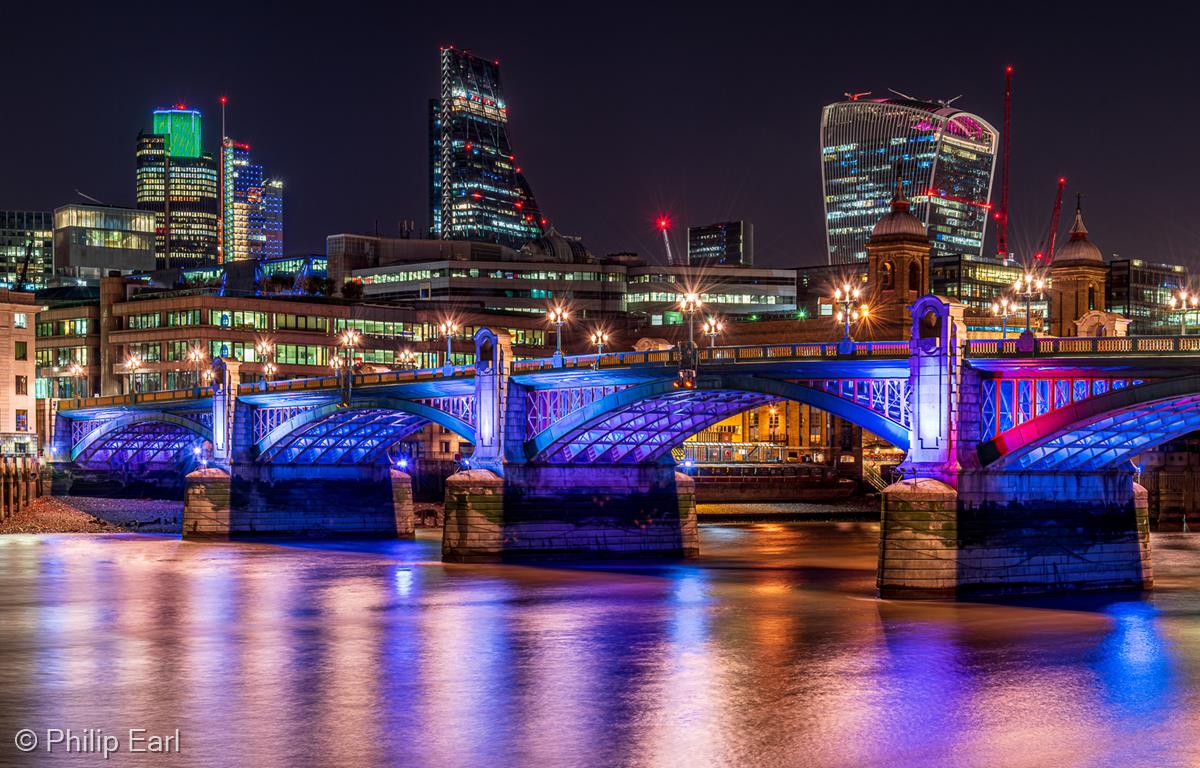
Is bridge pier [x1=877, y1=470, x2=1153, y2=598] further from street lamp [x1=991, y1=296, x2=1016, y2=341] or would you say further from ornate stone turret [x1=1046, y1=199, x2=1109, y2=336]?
ornate stone turret [x1=1046, y1=199, x2=1109, y2=336]

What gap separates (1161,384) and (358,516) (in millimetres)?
63783

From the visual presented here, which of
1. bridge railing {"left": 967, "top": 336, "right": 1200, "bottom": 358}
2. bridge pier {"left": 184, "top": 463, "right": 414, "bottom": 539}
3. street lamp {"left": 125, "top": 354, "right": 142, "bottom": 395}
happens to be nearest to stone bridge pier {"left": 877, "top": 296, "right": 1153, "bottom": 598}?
bridge railing {"left": 967, "top": 336, "right": 1200, "bottom": 358}

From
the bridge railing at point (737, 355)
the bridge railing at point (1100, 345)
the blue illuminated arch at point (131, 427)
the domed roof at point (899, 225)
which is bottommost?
the blue illuminated arch at point (131, 427)

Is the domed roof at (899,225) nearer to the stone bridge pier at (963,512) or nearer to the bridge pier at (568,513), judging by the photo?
the bridge pier at (568,513)

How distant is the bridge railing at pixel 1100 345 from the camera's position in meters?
61.1

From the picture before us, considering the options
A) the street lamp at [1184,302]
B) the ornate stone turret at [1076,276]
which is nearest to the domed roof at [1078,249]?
the ornate stone turret at [1076,276]

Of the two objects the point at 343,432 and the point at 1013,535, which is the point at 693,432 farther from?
the point at 343,432

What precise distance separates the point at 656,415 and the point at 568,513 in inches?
271

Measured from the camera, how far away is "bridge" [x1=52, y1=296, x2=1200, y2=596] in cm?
6469

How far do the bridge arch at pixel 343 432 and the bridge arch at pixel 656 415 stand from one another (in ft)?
37.9

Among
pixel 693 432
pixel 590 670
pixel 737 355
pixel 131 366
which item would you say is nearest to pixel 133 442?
A: pixel 131 366

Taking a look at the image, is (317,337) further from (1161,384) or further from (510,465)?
(1161,384)

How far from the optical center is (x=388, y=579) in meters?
78.9

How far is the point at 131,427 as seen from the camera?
142m
